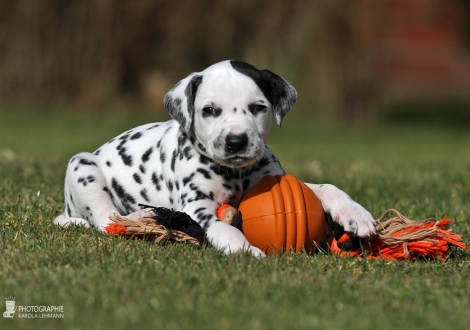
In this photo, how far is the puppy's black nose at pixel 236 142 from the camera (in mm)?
5223

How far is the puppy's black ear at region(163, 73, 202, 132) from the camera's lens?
569cm

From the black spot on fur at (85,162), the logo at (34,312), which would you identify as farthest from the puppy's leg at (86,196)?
the logo at (34,312)

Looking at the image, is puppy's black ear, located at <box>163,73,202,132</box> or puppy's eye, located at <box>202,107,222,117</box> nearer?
puppy's eye, located at <box>202,107,222,117</box>

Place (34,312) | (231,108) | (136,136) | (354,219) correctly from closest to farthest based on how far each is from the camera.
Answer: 1. (34,312)
2. (354,219)
3. (231,108)
4. (136,136)

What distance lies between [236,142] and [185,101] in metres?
0.69

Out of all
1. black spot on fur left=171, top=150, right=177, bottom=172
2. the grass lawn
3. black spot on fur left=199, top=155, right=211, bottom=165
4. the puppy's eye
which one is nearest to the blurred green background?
the grass lawn

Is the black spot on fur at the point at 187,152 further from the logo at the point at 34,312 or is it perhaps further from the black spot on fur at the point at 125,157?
the logo at the point at 34,312

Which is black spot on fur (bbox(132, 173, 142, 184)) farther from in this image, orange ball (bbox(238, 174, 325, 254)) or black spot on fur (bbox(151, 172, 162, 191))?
orange ball (bbox(238, 174, 325, 254))

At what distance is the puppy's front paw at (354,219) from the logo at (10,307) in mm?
2326

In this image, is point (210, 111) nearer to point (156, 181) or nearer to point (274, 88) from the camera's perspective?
point (274, 88)

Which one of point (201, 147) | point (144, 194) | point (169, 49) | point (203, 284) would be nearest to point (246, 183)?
point (201, 147)

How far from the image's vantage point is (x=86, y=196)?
6.19 m

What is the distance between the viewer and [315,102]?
22297 mm

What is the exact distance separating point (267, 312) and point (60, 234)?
226cm
